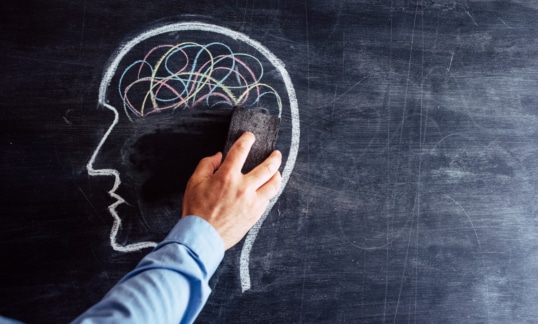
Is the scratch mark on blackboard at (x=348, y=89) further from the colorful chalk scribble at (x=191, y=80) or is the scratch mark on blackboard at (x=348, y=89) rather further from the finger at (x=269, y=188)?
the finger at (x=269, y=188)

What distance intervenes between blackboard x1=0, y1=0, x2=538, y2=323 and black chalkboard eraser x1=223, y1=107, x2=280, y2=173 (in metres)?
0.08

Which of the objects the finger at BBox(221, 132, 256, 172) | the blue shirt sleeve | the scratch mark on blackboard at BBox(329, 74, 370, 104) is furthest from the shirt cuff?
the scratch mark on blackboard at BBox(329, 74, 370, 104)

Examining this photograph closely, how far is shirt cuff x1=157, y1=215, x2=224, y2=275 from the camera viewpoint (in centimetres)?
70

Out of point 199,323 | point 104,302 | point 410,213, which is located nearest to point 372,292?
point 410,213

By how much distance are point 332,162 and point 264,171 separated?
0.23 m

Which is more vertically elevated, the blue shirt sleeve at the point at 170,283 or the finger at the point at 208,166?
the finger at the point at 208,166

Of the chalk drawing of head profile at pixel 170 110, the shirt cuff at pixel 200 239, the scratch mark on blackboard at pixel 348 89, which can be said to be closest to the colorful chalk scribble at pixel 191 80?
the chalk drawing of head profile at pixel 170 110

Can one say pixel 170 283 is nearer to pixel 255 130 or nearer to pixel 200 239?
pixel 200 239

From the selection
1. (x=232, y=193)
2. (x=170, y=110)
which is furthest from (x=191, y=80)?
(x=232, y=193)

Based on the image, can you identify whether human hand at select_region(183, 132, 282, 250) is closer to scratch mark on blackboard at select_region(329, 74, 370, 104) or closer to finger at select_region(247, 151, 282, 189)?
finger at select_region(247, 151, 282, 189)

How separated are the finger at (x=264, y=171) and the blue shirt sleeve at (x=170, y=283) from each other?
0.14m

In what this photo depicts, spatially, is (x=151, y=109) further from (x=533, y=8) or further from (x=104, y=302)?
(x=533, y=8)

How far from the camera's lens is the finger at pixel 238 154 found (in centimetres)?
80

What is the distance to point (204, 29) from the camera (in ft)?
3.16
